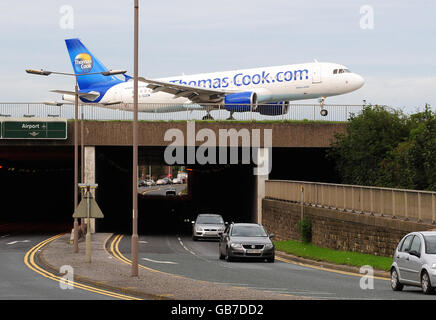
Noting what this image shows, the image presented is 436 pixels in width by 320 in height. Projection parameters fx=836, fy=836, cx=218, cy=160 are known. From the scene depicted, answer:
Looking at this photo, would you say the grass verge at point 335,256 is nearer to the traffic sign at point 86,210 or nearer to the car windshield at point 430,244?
the car windshield at point 430,244

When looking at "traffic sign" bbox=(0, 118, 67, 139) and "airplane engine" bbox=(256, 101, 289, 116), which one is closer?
"traffic sign" bbox=(0, 118, 67, 139)

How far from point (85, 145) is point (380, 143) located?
17679 millimetres

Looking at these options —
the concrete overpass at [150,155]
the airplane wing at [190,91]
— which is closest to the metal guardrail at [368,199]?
the concrete overpass at [150,155]

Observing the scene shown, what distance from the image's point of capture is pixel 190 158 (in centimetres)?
5684

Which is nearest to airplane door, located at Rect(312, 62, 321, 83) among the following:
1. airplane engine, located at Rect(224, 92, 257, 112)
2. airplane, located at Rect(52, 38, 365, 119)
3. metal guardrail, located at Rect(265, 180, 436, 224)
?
airplane, located at Rect(52, 38, 365, 119)

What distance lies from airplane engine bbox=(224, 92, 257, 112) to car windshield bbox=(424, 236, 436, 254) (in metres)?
33.3

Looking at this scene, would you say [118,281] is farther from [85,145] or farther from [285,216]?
[85,145]

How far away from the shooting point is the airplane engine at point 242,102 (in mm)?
53938

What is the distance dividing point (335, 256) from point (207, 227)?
15.6 metres

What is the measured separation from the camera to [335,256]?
32156mm

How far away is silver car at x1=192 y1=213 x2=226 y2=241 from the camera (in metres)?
46.7

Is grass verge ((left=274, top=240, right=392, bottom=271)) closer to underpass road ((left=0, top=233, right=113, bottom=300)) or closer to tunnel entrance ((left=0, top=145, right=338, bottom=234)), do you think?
underpass road ((left=0, top=233, right=113, bottom=300))

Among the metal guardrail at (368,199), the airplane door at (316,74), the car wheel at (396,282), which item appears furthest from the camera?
the airplane door at (316,74)

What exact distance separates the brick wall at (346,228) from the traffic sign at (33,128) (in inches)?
554
